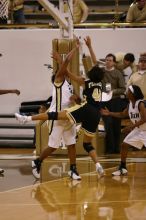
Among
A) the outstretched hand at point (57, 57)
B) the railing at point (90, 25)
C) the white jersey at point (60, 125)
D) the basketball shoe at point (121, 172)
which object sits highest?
the railing at point (90, 25)

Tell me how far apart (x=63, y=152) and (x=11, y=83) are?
229 centimetres

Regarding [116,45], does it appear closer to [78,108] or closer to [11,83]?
[11,83]

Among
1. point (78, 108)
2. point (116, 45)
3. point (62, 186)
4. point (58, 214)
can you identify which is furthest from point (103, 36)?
point (58, 214)

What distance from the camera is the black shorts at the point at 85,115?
770 cm

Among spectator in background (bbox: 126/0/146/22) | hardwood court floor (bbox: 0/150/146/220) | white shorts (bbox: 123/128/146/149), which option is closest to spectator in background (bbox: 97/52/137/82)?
spectator in background (bbox: 126/0/146/22)

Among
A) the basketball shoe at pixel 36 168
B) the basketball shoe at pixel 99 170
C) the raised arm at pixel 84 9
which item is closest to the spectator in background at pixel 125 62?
the raised arm at pixel 84 9

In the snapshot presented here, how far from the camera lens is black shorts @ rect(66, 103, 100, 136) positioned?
7699mm

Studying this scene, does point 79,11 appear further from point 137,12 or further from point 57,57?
point 57,57

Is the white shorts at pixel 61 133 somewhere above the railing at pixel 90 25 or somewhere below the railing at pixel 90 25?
below

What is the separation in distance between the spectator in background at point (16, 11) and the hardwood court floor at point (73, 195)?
3979mm

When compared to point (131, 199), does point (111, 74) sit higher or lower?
higher

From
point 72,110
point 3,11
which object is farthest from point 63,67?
point 3,11

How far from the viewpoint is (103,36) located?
1165 cm

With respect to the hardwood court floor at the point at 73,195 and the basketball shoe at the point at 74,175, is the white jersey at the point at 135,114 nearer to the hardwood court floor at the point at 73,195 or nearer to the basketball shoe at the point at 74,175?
the hardwood court floor at the point at 73,195
